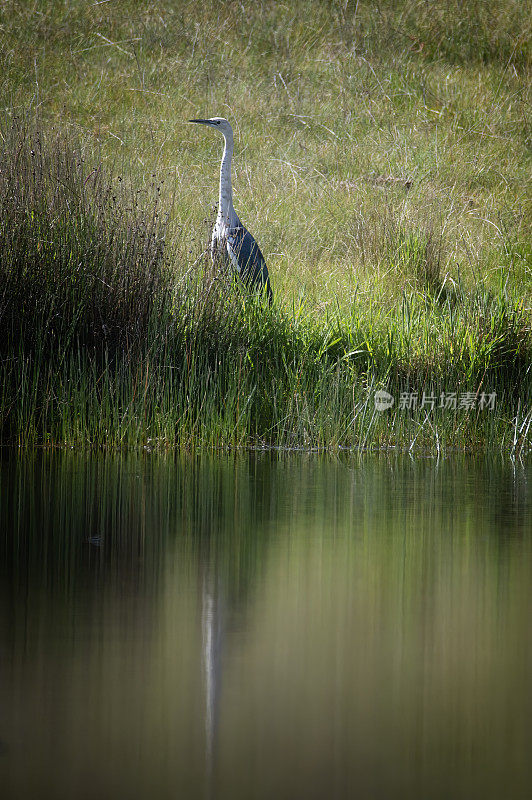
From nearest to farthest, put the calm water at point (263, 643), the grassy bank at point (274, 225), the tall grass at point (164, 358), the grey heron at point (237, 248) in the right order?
the calm water at point (263, 643) < the tall grass at point (164, 358) < the grassy bank at point (274, 225) < the grey heron at point (237, 248)

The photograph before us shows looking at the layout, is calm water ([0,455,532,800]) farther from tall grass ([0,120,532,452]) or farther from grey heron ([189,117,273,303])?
grey heron ([189,117,273,303])

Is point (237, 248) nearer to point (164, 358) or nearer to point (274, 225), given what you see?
point (164, 358)

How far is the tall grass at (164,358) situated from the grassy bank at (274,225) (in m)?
0.02

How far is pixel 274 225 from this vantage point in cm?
1189

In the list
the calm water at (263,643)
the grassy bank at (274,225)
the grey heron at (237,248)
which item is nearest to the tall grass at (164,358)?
the grassy bank at (274,225)

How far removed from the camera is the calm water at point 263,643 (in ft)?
7.48

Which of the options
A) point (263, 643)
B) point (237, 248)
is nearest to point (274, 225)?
point (237, 248)

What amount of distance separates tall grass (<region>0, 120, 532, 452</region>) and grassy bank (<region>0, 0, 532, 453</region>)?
0.06ft

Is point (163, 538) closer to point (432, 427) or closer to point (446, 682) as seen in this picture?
point (446, 682)

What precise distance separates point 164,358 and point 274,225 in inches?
205

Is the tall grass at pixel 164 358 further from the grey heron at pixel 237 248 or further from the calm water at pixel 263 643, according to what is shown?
the calm water at pixel 263 643

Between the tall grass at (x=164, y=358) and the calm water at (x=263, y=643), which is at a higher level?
the calm water at (x=263, y=643)

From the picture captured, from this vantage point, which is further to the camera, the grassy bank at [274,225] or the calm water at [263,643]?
the grassy bank at [274,225]

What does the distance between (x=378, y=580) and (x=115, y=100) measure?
13189 mm
